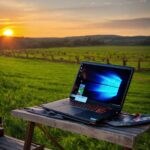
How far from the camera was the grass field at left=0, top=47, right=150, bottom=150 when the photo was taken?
16.1 feet

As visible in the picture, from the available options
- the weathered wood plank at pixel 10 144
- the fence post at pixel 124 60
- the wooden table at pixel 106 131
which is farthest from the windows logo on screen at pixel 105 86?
the fence post at pixel 124 60

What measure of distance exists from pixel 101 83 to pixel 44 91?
6354 mm

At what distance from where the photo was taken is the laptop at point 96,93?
8.75ft

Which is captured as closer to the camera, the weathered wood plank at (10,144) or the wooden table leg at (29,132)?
the wooden table leg at (29,132)

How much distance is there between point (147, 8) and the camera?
30.0 ft

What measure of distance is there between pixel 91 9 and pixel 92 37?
1029 mm

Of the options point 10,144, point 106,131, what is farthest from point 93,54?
point 106,131

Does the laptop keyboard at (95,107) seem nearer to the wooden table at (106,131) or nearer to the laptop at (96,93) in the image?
the laptop at (96,93)

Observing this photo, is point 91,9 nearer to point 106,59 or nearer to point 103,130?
point 106,59

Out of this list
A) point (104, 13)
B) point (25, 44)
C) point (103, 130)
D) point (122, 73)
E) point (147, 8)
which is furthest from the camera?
point (25, 44)

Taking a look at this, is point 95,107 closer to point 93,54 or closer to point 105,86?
point 105,86

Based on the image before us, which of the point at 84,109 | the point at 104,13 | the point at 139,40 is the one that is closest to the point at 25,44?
the point at 104,13

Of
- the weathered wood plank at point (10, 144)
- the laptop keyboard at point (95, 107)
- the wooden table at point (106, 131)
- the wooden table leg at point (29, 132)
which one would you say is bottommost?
the weathered wood plank at point (10, 144)

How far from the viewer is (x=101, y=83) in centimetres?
292
